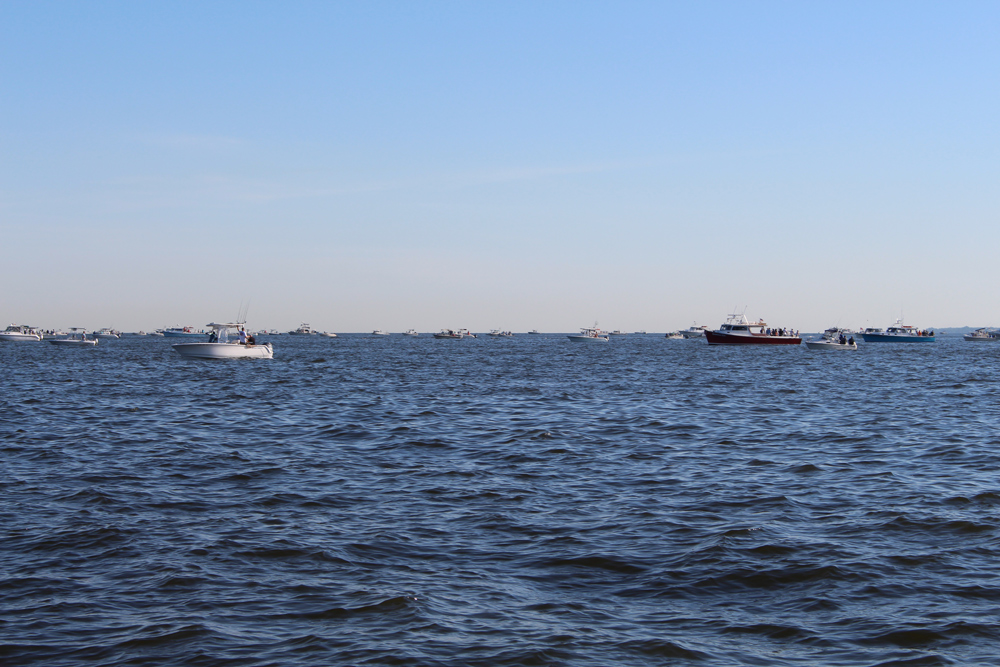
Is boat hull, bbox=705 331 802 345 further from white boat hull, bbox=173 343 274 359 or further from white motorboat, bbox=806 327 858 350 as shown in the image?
white boat hull, bbox=173 343 274 359

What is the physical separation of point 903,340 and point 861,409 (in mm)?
158561

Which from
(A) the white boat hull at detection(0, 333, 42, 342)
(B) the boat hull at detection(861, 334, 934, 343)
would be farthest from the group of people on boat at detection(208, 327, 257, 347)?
(B) the boat hull at detection(861, 334, 934, 343)

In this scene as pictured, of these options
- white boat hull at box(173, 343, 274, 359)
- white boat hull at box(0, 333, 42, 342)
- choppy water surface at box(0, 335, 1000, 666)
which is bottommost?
choppy water surface at box(0, 335, 1000, 666)

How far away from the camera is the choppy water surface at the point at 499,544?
33.3 ft

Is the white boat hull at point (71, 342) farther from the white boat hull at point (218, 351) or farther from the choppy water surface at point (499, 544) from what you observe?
the choppy water surface at point (499, 544)

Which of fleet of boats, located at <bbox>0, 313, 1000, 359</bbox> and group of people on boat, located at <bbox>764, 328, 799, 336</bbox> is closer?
fleet of boats, located at <bbox>0, 313, 1000, 359</bbox>

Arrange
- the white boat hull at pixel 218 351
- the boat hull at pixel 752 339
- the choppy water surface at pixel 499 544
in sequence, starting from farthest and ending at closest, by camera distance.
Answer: the boat hull at pixel 752 339 < the white boat hull at pixel 218 351 < the choppy water surface at pixel 499 544

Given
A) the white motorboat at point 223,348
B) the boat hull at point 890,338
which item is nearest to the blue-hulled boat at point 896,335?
the boat hull at point 890,338

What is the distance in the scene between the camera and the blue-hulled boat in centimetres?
17712

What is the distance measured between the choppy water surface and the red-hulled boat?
11921cm

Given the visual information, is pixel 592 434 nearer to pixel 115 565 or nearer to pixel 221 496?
pixel 221 496

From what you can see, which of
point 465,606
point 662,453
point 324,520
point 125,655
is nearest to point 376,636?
point 465,606

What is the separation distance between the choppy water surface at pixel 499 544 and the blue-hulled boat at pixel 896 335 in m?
157

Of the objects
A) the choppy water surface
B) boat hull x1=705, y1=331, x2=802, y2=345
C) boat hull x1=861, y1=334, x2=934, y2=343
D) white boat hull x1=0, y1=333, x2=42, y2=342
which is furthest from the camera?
white boat hull x1=0, y1=333, x2=42, y2=342
